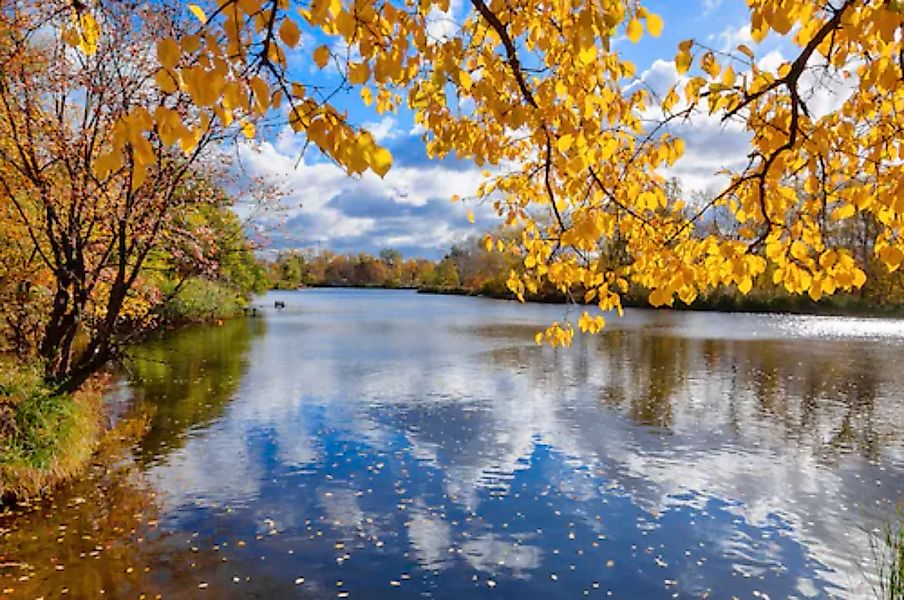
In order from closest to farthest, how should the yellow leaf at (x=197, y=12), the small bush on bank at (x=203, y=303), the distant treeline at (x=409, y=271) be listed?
the yellow leaf at (x=197, y=12) → the small bush on bank at (x=203, y=303) → the distant treeline at (x=409, y=271)

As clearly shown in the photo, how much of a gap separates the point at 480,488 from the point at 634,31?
802cm

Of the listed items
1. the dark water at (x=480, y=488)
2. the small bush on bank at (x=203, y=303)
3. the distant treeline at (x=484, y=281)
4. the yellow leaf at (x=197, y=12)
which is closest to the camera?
the yellow leaf at (x=197, y=12)

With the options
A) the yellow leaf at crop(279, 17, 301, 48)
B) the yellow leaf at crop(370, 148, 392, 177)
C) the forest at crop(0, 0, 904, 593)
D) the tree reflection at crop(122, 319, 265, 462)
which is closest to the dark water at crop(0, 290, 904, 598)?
the tree reflection at crop(122, 319, 265, 462)

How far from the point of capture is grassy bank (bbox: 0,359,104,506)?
8844 mm

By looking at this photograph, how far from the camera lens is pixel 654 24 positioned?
3129 millimetres

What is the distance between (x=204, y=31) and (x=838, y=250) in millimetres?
3106

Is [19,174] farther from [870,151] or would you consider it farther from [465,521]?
[870,151]

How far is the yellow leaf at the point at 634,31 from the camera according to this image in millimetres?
3170

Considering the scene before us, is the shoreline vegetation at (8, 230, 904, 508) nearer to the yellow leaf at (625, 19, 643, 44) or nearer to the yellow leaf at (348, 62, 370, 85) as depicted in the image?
the yellow leaf at (625, 19, 643, 44)

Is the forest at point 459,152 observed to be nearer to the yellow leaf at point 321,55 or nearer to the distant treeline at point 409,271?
the yellow leaf at point 321,55

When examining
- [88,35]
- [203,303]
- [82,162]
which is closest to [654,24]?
[88,35]

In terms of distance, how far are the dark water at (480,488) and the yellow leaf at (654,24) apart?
19.1 ft

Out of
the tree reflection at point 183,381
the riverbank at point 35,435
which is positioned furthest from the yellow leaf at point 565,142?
the riverbank at point 35,435

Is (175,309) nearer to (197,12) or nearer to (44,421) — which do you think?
(44,421)
